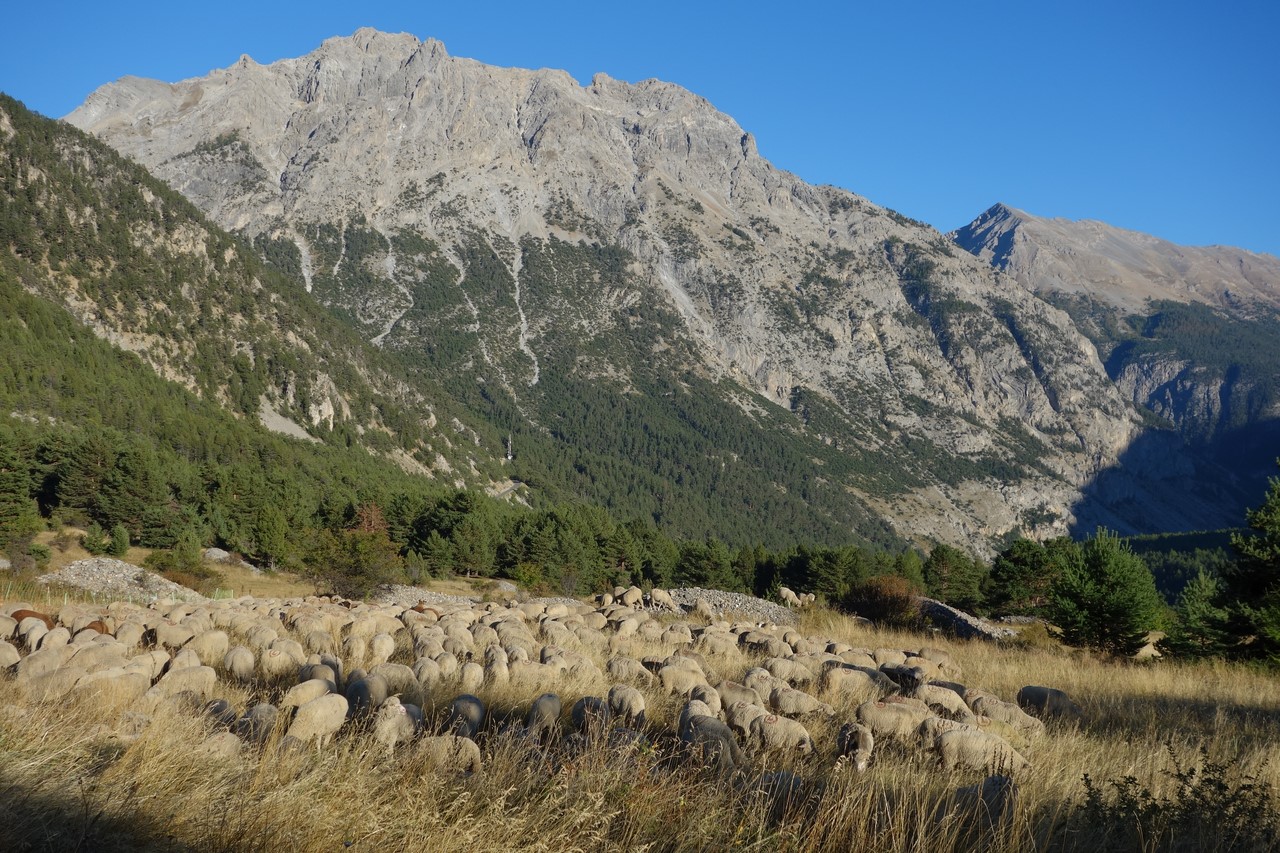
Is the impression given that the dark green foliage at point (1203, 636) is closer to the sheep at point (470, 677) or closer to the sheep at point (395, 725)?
the sheep at point (470, 677)

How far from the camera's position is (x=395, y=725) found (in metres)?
5.97

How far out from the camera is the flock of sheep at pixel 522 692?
5.73 meters

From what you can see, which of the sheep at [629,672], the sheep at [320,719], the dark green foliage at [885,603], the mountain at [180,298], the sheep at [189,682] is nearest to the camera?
the sheep at [320,719]

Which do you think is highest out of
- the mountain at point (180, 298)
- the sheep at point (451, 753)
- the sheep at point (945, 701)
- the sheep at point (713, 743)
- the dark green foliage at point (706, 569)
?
the mountain at point (180, 298)

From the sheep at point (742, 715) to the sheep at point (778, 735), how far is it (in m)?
0.20

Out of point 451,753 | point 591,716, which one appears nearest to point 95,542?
point 591,716

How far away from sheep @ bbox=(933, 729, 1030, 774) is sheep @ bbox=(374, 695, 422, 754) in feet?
15.7

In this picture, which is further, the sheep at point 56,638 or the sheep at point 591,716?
the sheep at point 56,638

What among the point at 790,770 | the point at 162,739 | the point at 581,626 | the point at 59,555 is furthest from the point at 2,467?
the point at 790,770

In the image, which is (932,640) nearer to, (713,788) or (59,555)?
(713,788)

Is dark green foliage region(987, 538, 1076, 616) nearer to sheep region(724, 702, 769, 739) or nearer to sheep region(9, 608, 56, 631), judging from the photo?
sheep region(724, 702, 769, 739)

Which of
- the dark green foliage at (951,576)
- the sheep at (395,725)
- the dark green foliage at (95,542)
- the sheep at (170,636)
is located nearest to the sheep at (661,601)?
the sheep at (170,636)

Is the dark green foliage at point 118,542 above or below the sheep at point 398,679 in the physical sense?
below

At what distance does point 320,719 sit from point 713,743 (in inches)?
A: 136
